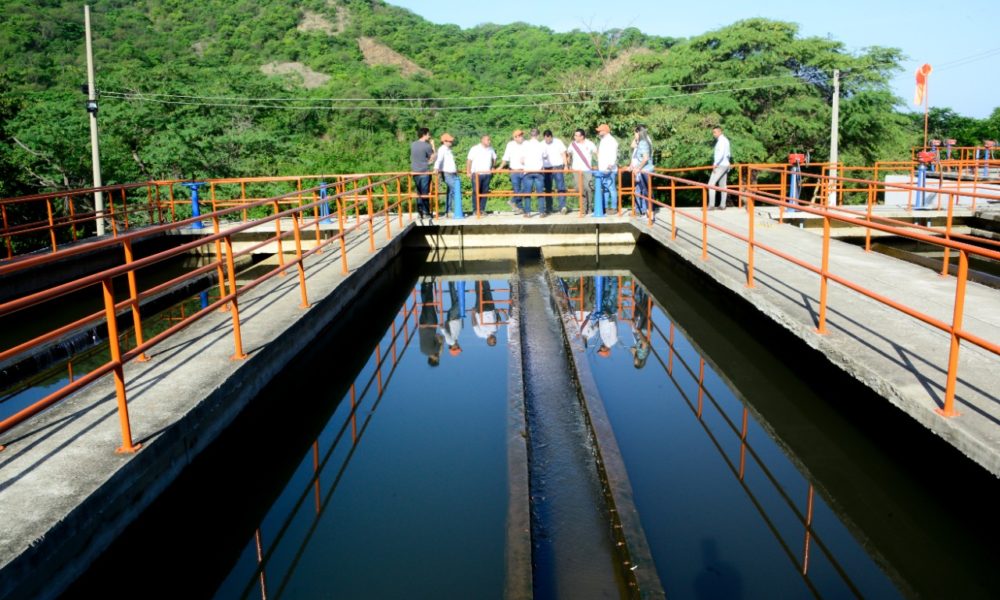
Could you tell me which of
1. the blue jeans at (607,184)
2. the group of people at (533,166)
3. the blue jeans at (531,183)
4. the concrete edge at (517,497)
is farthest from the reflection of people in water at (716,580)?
the blue jeans at (531,183)

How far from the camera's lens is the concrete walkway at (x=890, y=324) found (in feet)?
15.7

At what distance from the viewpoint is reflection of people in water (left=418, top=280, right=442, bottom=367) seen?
29.7ft

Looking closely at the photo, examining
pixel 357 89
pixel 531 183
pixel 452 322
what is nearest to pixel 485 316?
pixel 452 322

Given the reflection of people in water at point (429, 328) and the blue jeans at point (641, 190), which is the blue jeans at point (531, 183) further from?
the reflection of people in water at point (429, 328)

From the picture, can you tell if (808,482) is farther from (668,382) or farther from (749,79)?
(749,79)

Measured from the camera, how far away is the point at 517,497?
5.20 metres

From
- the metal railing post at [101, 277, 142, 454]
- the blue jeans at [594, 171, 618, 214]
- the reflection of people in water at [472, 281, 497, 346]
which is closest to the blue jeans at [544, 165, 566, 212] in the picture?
→ the blue jeans at [594, 171, 618, 214]

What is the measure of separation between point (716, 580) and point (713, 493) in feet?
3.60

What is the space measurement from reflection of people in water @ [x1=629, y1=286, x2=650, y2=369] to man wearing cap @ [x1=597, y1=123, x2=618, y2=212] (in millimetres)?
3279

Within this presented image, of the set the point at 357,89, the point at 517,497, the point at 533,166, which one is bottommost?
the point at 517,497

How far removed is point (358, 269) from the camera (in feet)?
34.8

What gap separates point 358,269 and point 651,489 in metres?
6.05

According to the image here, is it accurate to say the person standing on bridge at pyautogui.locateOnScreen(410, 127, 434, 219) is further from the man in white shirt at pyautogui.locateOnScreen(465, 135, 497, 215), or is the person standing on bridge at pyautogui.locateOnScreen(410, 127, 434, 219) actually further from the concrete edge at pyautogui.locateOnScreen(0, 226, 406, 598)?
the concrete edge at pyautogui.locateOnScreen(0, 226, 406, 598)

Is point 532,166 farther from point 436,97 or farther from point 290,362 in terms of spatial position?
point 436,97
